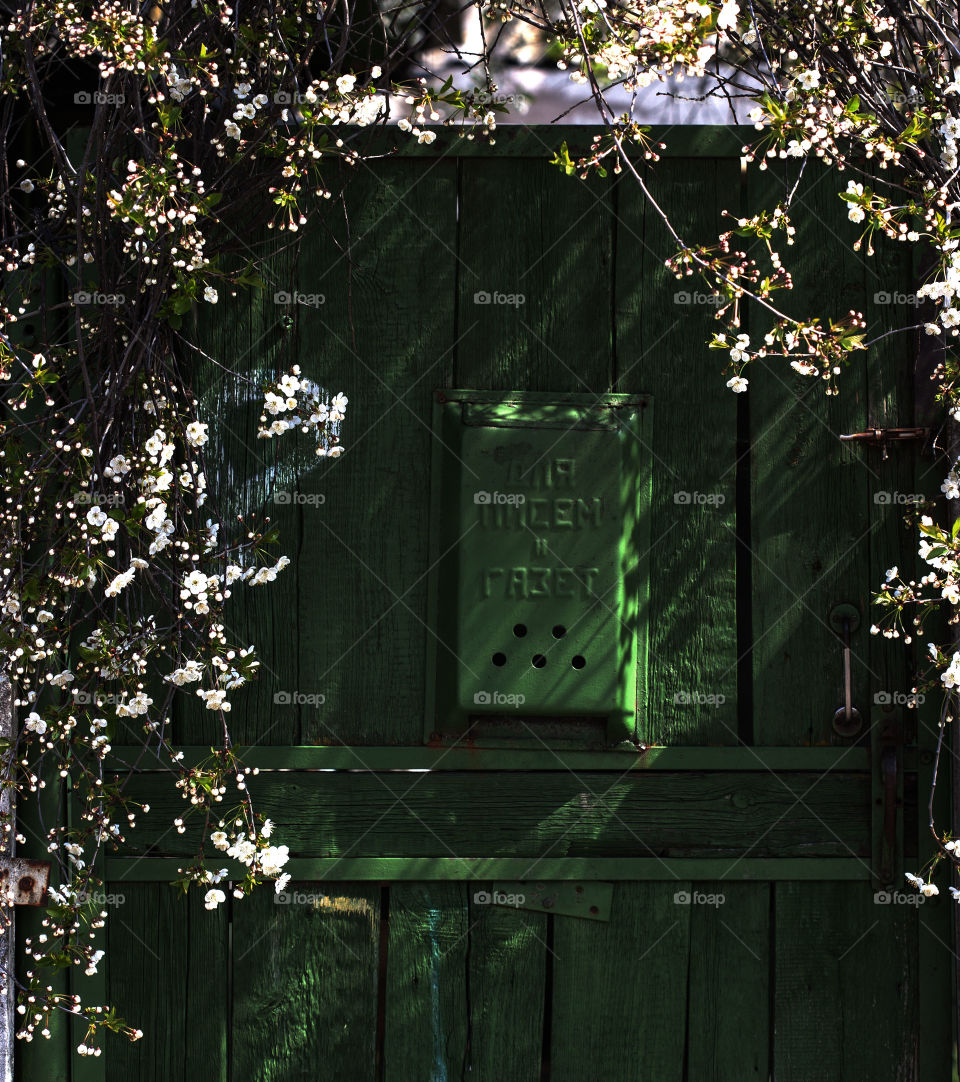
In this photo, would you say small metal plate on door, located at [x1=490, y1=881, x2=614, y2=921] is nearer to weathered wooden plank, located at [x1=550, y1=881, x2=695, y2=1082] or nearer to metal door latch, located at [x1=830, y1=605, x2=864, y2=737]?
weathered wooden plank, located at [x1=550, y1=881, x2=695, y2=1082]

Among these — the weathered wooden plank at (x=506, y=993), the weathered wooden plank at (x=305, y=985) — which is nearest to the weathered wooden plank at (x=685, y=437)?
the weathered wooden plank at (x=506, y=993)

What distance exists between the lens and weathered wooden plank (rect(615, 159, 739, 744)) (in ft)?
7.53

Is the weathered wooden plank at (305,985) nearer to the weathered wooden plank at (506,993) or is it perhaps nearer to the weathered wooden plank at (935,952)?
the weathered wooden plank at (506,993)

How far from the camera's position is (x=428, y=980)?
226 cm

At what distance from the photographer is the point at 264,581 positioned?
2.14 metres

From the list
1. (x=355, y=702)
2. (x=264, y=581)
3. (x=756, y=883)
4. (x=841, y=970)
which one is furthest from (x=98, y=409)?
(x=841, y=970)

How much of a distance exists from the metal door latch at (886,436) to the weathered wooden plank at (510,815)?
0.76 meters

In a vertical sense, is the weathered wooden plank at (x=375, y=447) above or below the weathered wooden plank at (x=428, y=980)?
above

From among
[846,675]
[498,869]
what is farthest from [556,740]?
[846,675]

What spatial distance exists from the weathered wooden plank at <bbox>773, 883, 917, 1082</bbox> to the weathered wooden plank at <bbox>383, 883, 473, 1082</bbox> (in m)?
0.67

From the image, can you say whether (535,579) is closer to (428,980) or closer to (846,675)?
(846,675)

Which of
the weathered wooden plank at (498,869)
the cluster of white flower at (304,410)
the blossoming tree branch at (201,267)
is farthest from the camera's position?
the weathered wooden plank at (498,869)

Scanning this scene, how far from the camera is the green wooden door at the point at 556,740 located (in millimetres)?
2254

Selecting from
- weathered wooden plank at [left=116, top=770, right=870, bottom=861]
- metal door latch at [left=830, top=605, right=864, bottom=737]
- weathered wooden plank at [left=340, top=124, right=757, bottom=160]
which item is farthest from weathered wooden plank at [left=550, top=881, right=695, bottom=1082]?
weathered wooden plank at [left=340, top=124, right=757, bottom=160]
